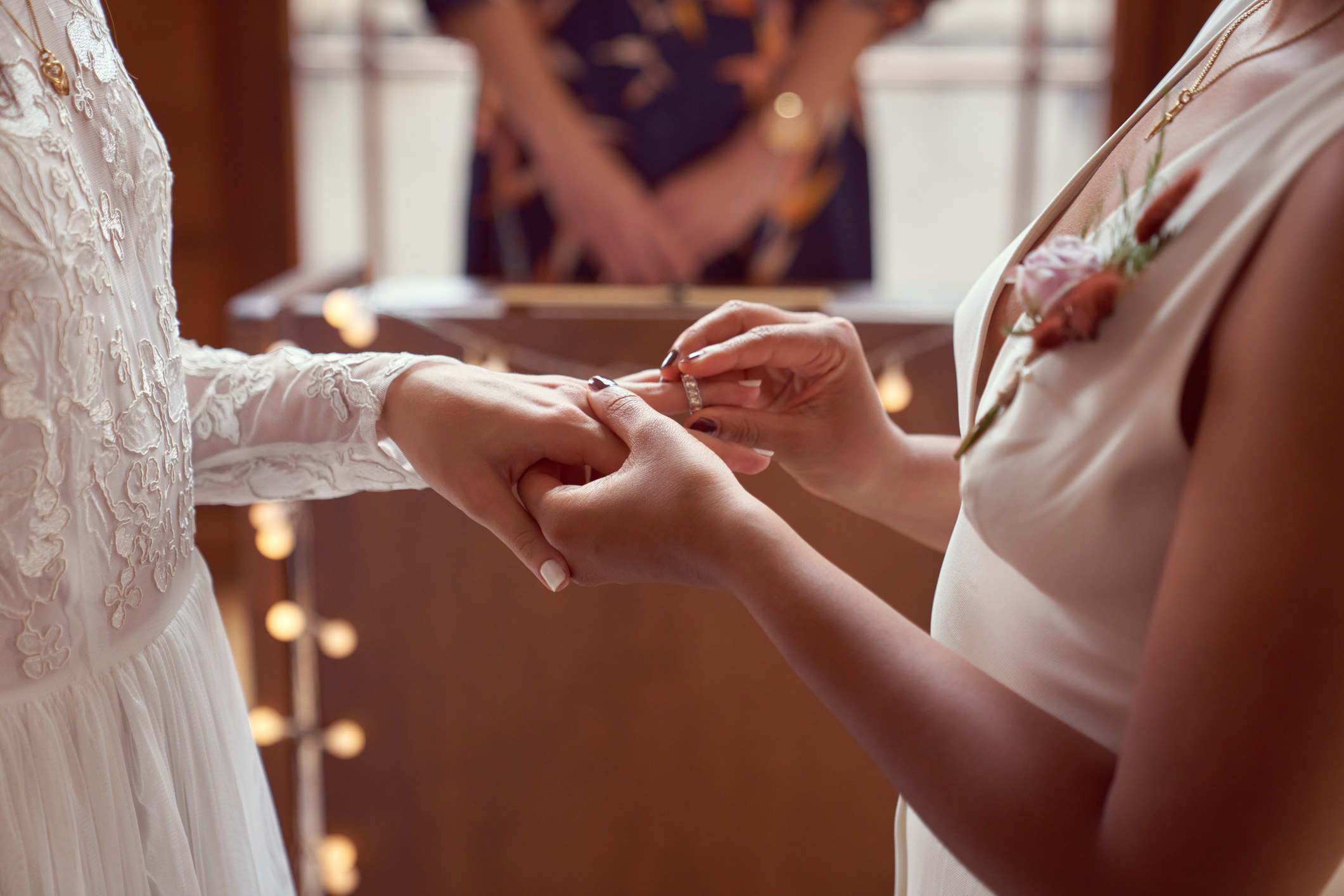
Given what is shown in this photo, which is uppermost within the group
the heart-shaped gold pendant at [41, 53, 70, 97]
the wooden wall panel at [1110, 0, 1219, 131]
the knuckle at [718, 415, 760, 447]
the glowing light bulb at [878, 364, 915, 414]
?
the wooden wall panel at [1110, 0, 1219, 131]

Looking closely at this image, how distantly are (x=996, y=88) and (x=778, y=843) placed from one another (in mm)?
2252

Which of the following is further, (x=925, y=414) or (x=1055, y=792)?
(x=925, y=414)

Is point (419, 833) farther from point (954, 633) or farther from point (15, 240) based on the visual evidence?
point (15, 240)

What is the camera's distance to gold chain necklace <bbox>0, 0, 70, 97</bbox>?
0.66 meters

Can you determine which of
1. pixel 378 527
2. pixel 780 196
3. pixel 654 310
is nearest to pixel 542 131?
pixel 780 196

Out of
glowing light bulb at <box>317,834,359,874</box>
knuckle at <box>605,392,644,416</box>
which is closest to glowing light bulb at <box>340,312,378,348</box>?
knuckle at <box>605,392,644,416</box>

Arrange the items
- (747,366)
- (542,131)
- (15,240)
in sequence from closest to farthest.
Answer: (15,240)
(747,366)
(542,131)

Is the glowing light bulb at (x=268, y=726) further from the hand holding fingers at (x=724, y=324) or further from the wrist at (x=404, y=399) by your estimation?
the hand holding fingers at (x=724, y=324)

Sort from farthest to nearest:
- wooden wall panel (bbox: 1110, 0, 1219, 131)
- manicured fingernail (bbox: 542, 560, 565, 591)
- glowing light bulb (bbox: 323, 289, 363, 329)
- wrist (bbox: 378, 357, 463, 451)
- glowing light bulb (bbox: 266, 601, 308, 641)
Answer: wooden wall panel (bbox: 1110, 0, 1219, 131)
glowing light bulb (bbox: 266, 601, 308, 641)
glowing light bulb (bbox: 323, 289, 363, 329)
wrist (bbox: 378, 357, 463, 451)
manicured fingernail (bbox: 542, 560, 565, 591)

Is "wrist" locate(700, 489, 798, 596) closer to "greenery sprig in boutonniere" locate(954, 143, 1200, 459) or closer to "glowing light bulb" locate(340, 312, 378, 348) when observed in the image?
"greenery sprig in boutonniere" locate(954, 143, 1200, 459)

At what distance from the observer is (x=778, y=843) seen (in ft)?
5.02

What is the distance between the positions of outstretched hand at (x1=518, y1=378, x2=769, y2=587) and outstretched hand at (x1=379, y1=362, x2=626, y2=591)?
0.19 ft

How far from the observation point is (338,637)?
1.46 metres

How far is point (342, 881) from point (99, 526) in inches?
40.7
